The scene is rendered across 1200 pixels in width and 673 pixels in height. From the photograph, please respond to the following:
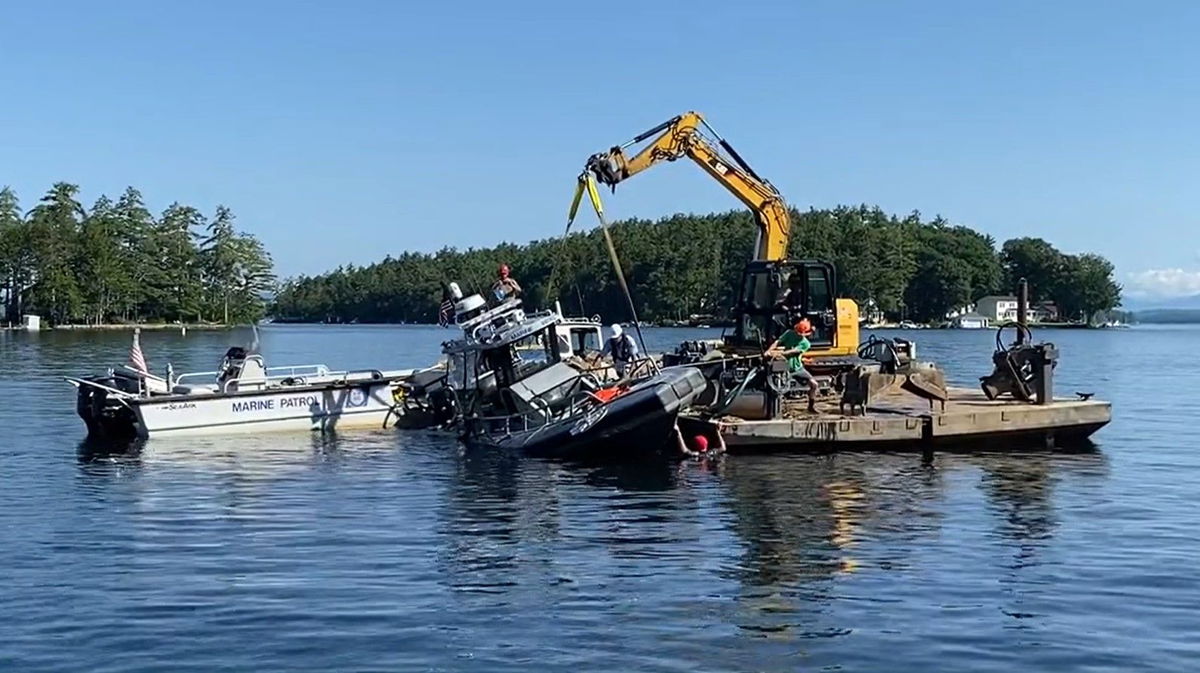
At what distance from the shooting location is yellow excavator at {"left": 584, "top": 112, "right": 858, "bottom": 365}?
30078 millimetres

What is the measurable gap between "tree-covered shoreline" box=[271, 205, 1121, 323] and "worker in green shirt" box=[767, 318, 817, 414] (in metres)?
109

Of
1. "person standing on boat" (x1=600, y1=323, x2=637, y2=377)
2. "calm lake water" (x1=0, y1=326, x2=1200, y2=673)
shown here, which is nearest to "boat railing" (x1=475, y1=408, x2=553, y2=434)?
"calm lake water" (x1=0, y1=326, x2=1200, y2=673)

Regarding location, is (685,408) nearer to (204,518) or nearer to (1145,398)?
(204,518)

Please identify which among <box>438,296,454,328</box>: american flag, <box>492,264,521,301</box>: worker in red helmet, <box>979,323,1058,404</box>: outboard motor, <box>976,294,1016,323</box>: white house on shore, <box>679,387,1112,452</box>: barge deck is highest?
<box>976,294,1016,323</box>: white house on shore

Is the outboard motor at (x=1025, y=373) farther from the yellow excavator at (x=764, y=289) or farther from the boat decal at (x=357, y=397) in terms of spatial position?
the boat decal at (x=357, y=397)

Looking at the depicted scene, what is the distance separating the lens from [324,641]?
1249 cm

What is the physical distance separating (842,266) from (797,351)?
12050cm

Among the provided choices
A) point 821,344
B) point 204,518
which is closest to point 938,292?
point 821,344

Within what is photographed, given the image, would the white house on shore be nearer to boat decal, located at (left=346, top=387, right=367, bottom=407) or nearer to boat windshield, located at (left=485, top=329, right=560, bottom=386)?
boat decal, located at (left=346, top=387, right=367, bottom=407)

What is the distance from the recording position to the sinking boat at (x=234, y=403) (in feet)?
99.0

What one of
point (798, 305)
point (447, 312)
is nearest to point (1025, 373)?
point (798, 305)

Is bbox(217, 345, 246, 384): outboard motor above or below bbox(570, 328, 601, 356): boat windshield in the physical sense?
below

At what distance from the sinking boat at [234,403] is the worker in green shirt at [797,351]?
10.7m

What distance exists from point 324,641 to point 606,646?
2.71 m
